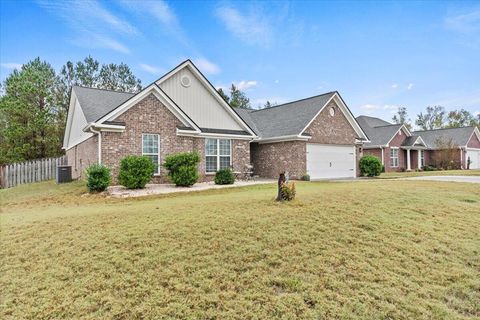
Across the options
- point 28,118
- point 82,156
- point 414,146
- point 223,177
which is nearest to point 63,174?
point 82,156

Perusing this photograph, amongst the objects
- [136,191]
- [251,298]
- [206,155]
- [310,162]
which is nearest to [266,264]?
[251,298]

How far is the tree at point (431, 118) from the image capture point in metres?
60.5

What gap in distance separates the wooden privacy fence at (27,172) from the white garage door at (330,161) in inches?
740

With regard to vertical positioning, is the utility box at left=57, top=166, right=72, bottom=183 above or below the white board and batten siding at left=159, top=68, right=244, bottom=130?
below

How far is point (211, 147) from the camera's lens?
56.7 ft

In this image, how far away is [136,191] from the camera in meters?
12.2

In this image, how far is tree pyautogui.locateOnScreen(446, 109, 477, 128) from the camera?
59344 millimetres

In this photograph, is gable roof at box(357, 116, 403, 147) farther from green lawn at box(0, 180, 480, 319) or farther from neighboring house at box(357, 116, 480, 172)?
green lawn at box(0, 180, 480, 319)

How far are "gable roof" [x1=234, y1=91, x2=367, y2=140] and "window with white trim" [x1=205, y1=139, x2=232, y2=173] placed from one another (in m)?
3.26

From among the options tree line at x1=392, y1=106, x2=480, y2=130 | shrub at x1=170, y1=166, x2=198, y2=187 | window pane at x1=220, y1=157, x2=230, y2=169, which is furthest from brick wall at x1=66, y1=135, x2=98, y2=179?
tree line at x1=392, y1=106, x2=480, y2=130

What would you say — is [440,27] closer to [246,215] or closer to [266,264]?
[246,215]

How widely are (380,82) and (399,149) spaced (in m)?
12.0

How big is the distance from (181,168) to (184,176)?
1.33ft

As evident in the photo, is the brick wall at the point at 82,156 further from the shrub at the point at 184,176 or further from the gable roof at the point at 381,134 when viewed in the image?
the gable roof at the point at 381,134
